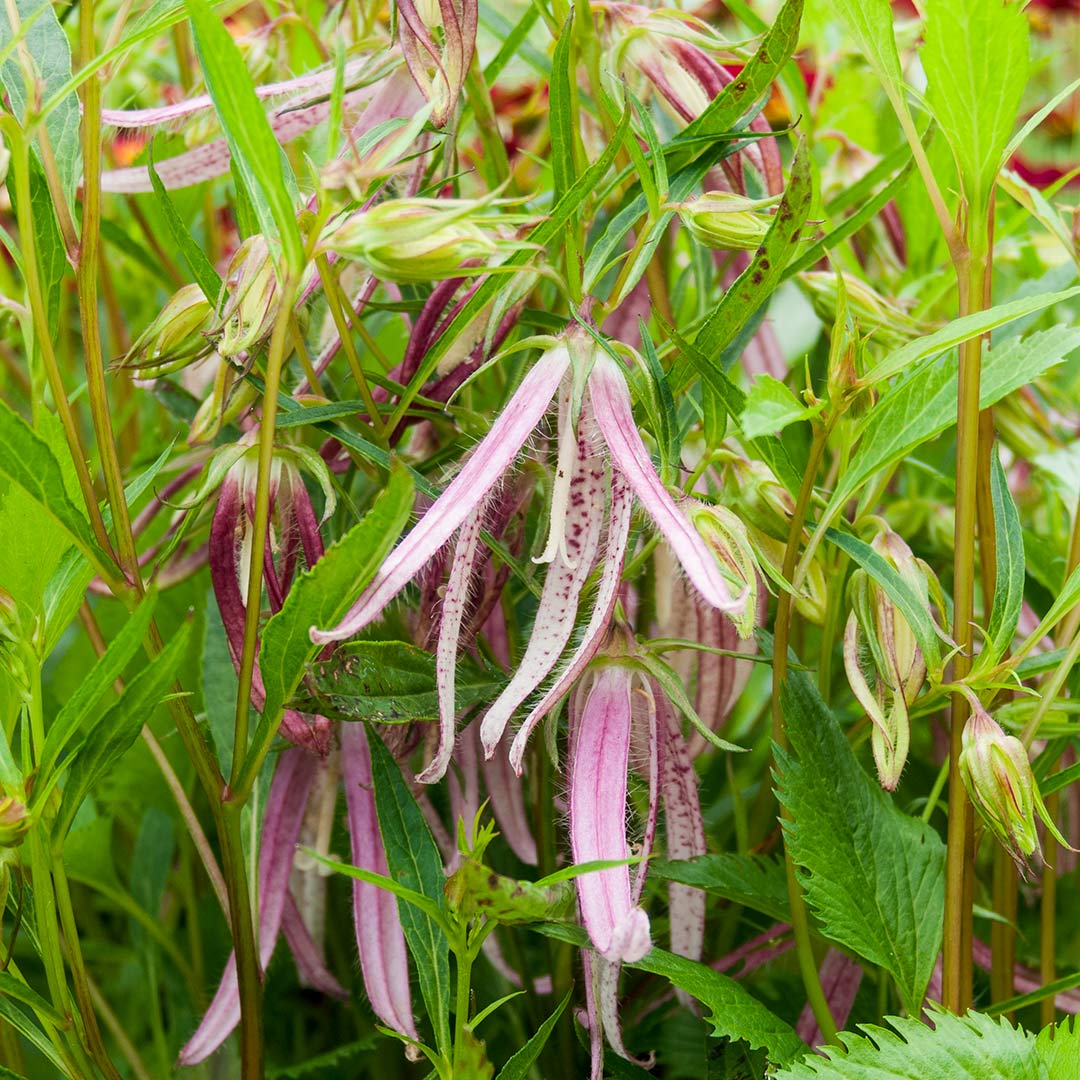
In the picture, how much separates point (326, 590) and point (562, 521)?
7 centimetres

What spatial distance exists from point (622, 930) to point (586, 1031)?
0.14 m

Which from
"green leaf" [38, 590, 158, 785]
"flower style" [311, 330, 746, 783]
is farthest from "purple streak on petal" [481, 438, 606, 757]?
"green leaf" [38, 590, 158, 785]

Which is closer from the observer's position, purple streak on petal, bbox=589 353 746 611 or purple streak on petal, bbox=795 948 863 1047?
purple streak on petal, bbox=589 353 746 611

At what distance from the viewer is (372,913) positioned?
1.49 feet

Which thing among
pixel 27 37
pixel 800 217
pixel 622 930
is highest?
pixel 27 37

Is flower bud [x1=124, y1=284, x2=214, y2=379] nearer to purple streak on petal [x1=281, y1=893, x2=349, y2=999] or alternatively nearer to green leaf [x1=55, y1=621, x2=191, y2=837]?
green leaf [x1=55, y1=621, x2=191, y2=837]

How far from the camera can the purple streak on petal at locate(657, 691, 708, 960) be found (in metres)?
0.43

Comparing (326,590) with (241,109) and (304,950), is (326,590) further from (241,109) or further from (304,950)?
(304,950)

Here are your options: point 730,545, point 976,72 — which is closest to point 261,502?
point 730,545

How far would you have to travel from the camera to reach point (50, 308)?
0.43 meters

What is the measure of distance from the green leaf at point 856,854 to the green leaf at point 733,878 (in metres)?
0.02

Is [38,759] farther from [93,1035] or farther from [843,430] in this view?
[843,430]

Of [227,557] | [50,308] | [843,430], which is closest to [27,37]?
[50,308]

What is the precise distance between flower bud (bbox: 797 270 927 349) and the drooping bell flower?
0.11 metres
